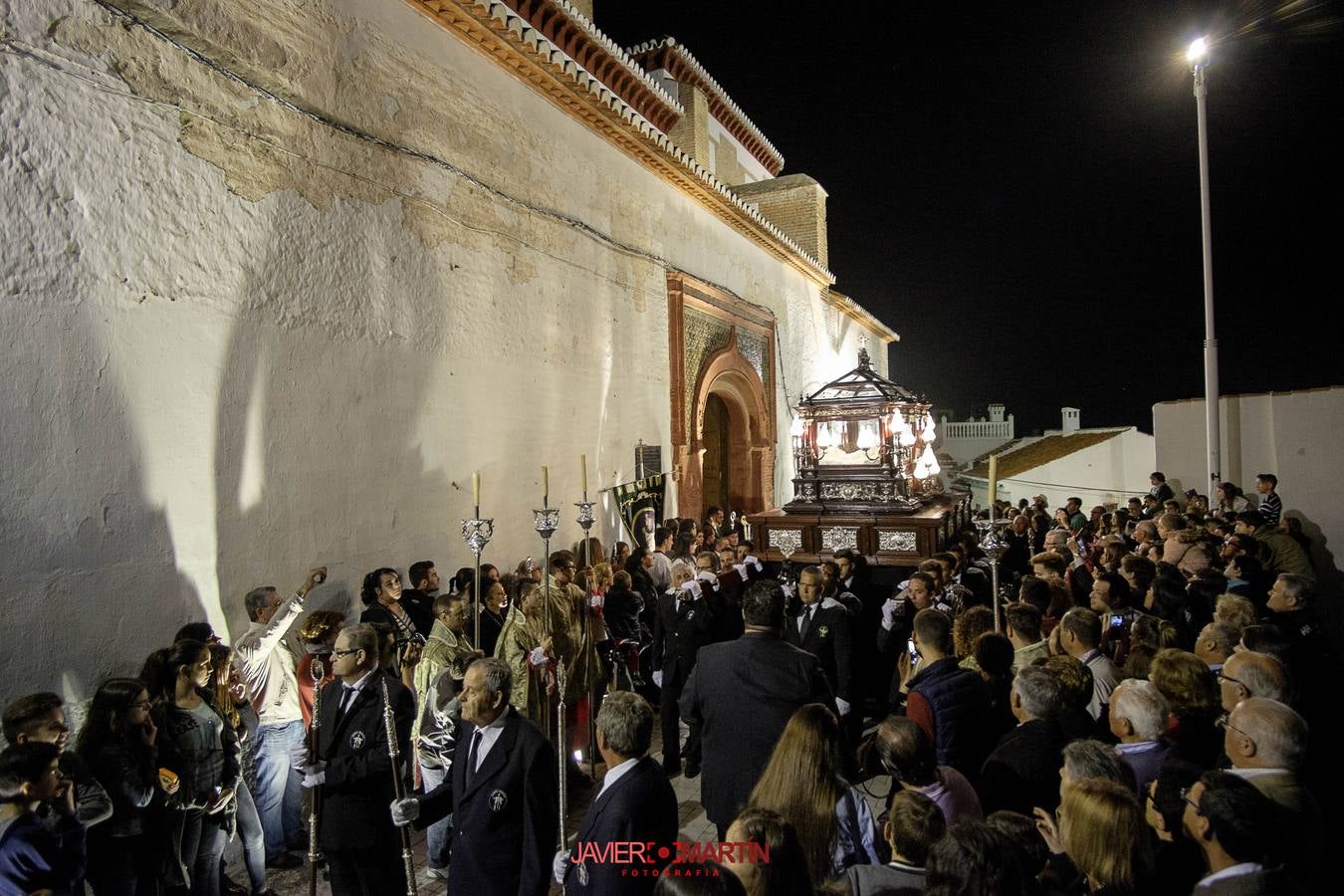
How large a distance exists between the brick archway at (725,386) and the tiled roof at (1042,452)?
9335 millimetres

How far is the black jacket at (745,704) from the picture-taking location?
3273mm

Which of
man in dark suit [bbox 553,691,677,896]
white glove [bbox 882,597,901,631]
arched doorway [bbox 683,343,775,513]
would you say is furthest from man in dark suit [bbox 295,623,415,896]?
arched doorway [bbox 683,343,775,513]

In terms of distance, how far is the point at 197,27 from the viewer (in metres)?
4.96

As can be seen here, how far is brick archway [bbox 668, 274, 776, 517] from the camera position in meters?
10.9

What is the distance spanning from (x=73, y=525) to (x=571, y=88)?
657cm

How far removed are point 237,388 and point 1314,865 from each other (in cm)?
569

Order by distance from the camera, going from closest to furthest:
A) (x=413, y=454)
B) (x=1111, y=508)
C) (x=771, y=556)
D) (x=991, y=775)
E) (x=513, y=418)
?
(x=991, y=775) < (x=413, y=454) < (x=513, y=418) < (x=771, y=556) < (x=1111, y=508)

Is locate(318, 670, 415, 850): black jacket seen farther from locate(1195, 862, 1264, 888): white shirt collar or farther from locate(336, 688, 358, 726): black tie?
Answer: locate(1195, 862, 1264, 888): white shirt collar

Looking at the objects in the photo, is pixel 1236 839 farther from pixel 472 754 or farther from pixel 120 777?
pixel 120 777

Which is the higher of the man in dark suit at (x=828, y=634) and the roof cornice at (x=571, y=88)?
the roof cornice at (x=571, y=88)

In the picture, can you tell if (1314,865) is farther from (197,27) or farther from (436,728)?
(197,27)

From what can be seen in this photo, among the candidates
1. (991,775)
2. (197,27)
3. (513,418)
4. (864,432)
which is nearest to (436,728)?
(991,775)

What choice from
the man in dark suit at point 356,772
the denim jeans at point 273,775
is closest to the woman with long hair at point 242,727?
the denim jeans at point 273,775

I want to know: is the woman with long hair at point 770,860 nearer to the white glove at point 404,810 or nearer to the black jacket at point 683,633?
the white glove at point 404,810
